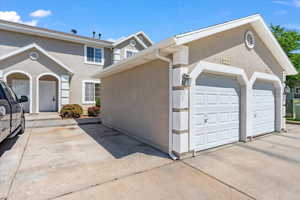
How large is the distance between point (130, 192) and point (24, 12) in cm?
1307

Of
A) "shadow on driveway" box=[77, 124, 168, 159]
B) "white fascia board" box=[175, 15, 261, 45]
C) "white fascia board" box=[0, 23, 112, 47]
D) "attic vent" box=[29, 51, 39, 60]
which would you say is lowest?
"shadow on driveway" box=[77, 124, 168, 159]

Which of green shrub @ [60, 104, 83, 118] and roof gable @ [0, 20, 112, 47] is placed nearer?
green shrub @ [60, 104, 83, 118]

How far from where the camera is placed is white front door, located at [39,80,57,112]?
449 inches

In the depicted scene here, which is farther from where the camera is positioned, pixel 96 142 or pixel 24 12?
pixel 24 12

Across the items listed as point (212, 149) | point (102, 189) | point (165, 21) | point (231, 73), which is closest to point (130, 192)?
point (102, 189)

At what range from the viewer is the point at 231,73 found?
525 cm

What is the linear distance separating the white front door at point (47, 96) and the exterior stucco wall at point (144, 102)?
641cm

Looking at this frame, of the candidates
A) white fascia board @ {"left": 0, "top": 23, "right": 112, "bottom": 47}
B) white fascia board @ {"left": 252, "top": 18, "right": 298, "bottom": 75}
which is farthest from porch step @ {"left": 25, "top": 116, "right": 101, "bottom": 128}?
white fascia board @ {"left": 252, "top": 18, "right": 298, "bottom": 75}

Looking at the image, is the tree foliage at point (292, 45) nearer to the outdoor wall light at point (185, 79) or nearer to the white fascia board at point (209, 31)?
the white fascia board at point (209, 31)

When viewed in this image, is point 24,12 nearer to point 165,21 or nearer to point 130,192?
point 165,21

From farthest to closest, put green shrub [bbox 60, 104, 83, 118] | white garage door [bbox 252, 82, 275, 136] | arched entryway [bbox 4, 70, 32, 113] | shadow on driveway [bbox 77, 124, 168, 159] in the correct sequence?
arched entryway [bbox 4, 70, 32, 113] → green shrub [bbox 60, 104, 83, 118] → white garage door [bbox 252, 82, 275, 136] → shadow on driveway [bbox 77, 124, 168, 159]

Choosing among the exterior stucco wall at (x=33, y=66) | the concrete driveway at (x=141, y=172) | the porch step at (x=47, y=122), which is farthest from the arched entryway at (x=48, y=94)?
the concrete driveway at (x=141, y=172)

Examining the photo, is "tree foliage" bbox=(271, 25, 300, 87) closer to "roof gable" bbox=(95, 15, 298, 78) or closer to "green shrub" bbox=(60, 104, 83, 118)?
"roof gable" bbox=(95, 15, 298, 78)

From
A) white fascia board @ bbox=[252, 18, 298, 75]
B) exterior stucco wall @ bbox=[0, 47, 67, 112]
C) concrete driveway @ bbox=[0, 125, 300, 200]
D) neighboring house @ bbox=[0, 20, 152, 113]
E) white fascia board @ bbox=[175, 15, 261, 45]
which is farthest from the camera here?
neighboring house @ bbox=[0, 20, 152, 113]
